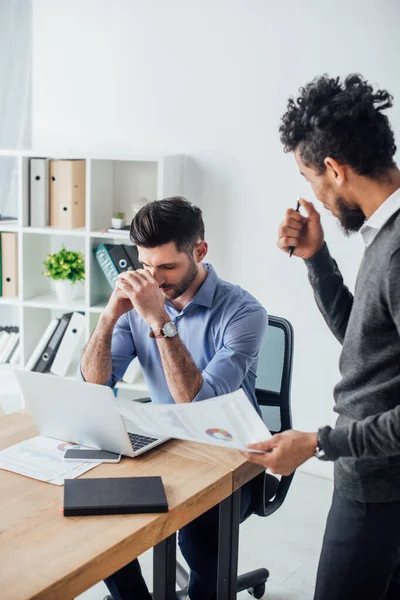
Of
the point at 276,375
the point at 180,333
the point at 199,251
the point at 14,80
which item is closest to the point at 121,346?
the point at 180,333

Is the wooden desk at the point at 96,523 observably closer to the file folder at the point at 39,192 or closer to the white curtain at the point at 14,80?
the file folder at the point at 39,192

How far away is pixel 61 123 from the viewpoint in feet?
12.8

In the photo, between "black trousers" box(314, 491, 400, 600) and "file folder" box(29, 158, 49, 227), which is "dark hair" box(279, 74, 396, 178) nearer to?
"black trousers" box(314, 491, 400, 600)

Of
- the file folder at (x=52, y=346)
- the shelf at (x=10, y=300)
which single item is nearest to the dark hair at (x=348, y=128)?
the file folder at (x=52, y=346)

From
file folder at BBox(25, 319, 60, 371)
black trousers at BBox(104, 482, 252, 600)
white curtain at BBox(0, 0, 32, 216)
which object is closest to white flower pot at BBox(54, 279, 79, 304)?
file folder at BBox(25, 319, 60, 371)

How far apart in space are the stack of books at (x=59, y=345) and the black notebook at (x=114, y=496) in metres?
2.16

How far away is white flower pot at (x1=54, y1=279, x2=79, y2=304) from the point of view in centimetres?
376

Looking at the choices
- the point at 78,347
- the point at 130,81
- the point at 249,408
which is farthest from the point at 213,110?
the point at 249,408

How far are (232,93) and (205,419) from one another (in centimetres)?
226

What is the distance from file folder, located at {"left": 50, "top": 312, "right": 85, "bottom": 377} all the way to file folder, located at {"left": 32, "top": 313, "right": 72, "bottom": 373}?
2 cm

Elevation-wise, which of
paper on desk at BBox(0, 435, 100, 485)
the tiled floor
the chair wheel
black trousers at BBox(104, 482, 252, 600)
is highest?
paper on desk at BBox(0, 435, 100, 485)

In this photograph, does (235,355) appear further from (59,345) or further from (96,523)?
(59,345)

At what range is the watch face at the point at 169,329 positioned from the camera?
2.06 metres

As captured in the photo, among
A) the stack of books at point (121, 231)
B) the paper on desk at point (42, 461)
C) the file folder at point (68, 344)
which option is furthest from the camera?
the file folder at point (68, 344)
